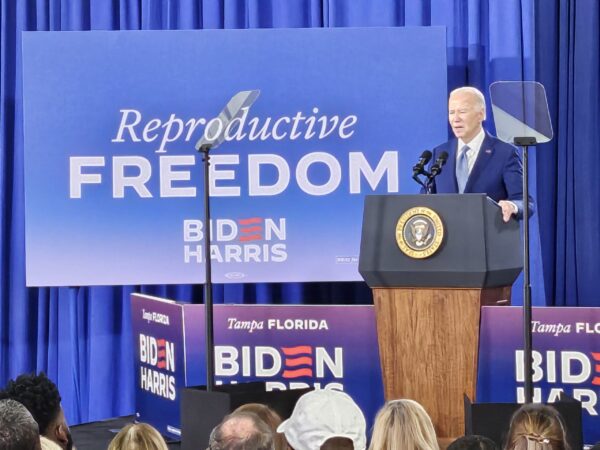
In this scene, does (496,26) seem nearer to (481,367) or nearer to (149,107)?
(149,107)

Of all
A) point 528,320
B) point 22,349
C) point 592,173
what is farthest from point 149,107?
point 528,320

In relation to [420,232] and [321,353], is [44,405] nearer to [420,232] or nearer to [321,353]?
[420,232]

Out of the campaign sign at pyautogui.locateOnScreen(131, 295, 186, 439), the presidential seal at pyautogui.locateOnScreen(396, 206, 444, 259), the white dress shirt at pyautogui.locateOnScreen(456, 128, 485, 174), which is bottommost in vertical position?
the campaign sign at pyautogui.locateOnScreen(131, 295, 186, 439)

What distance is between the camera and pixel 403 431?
2643 mm

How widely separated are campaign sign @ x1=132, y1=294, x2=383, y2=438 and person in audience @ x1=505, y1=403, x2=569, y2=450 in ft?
5.75

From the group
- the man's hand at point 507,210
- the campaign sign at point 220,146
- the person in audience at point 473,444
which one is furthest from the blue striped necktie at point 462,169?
the person in audience at point 473,444

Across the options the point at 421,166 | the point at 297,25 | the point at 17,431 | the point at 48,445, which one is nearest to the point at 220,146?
the point at 297,25

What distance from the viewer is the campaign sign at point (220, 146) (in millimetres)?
5789

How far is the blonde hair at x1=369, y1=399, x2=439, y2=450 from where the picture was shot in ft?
8.64

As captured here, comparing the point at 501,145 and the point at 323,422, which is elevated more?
the point at 501,145

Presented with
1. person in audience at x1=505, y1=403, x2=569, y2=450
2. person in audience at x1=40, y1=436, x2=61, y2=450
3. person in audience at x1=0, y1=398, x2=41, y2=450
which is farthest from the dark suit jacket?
person in audience at x1=0, y1=398, x2=41, y2=450

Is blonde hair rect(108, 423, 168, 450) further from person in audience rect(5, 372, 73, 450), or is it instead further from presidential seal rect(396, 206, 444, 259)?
presidential seal rect(396, 206, 444, 259)

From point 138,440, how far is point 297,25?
421 centimetres

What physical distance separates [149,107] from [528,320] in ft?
9.16
